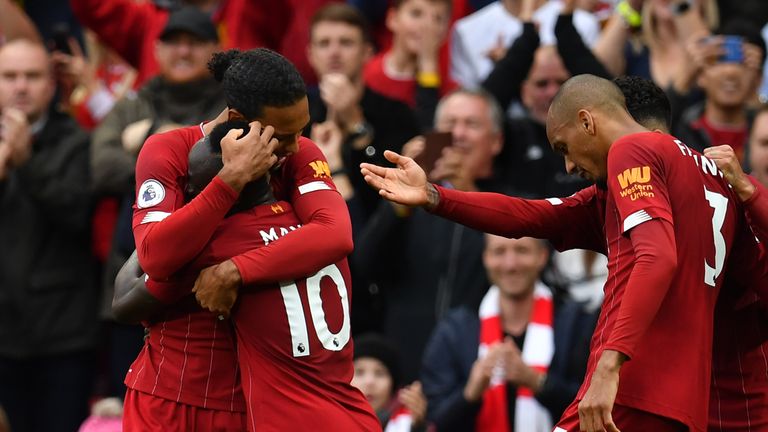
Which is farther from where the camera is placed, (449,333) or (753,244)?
(449,333)

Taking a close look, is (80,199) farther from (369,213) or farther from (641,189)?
(641,189)

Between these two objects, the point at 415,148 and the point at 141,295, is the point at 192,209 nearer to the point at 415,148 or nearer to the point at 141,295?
the point at 141,295

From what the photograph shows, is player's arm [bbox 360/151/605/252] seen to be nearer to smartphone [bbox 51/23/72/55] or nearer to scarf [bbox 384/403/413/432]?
scarf [bbox 384/403/413/432]

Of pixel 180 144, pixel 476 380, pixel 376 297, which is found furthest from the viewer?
pixel 376 297

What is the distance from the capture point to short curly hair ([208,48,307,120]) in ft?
18.6

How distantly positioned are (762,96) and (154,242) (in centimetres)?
564

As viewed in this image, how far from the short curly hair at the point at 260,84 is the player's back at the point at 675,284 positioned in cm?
120

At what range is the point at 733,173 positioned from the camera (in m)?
5.89

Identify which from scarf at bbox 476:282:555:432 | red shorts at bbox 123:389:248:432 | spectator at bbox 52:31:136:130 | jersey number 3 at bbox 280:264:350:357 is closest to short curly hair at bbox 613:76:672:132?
jersey number 3 at bbox 280:264:350:357

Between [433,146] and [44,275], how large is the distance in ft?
9.42

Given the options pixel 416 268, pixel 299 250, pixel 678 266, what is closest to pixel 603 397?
pixel 678 266

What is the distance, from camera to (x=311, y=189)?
19.5 feet

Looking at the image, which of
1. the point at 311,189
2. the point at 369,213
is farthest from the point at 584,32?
the point at 311,189

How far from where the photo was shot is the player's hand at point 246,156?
18.4ft
